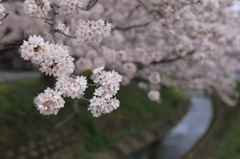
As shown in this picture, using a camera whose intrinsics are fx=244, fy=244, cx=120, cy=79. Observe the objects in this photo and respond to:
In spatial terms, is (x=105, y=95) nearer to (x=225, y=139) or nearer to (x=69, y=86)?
(x=69, y=86)

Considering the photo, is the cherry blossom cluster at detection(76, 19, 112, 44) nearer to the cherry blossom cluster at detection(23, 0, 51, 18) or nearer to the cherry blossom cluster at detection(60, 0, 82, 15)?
the cherry blossom cluster at detection(60, 0, 82, 15)

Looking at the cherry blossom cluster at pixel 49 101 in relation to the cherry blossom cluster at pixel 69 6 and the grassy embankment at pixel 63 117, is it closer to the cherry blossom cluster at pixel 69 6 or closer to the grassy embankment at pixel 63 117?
the cherry blossom cluster at pixel 69 6

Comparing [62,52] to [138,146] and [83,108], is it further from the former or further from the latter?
[138,146]

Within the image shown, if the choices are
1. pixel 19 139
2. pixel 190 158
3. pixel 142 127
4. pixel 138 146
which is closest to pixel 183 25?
pixel 19 139

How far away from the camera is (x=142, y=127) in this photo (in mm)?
11828

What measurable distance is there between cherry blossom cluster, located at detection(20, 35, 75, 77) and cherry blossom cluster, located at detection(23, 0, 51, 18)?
0.42 metres

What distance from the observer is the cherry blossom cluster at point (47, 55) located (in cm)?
204

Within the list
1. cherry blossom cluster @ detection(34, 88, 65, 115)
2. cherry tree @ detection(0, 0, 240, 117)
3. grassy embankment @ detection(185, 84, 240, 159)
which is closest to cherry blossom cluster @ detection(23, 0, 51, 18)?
cherry tree @ detection(0, 0, 240, 117)

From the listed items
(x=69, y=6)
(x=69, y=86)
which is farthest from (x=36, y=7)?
(x=69, y=86)

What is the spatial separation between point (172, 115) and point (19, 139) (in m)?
9.97

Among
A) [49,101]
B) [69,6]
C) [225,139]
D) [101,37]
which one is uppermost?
[69,6]

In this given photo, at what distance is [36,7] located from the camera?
2.33 metres

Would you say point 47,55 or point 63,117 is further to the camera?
point 63,117

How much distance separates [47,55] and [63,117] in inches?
281
